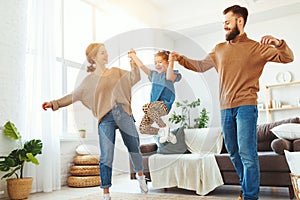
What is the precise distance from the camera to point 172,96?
4.02 ft

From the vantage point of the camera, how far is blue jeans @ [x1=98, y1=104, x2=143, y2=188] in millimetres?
1478

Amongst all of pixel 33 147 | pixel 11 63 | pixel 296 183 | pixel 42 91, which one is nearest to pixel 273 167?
pixel 296 183

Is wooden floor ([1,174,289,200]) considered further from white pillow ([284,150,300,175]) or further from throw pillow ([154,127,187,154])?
throw pillow ([154,127,187,154])

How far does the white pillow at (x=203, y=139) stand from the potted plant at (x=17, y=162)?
1652 millimetres

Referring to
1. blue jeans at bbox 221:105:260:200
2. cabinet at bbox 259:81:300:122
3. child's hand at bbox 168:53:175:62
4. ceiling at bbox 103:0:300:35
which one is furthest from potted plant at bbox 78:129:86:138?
cabinet at bbox 259:81:300:122

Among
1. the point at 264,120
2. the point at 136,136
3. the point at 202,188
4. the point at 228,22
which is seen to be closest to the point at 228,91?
the point at 228,22

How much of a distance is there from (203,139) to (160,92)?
4.13 feet

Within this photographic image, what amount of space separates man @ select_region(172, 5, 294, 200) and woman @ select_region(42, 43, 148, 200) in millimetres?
653

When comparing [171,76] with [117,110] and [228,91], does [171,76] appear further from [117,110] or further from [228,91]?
[228,91]

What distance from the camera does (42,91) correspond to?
3.57 m

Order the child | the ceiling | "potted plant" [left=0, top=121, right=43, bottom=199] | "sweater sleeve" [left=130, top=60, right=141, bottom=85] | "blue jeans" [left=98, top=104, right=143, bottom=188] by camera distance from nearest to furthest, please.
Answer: the child, "sweater sleeve" [left=130, top=60, right=141, bottom=85], "blue jeans" [left=98, top=104, right=143, bottom=188], "potted plant" [left=0, top=121, right=43, bottom=199], the ceiling

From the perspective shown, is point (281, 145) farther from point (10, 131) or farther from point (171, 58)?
point (10, 131)

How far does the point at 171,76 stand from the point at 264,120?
182 inches

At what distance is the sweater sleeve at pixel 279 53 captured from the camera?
1833 mm
